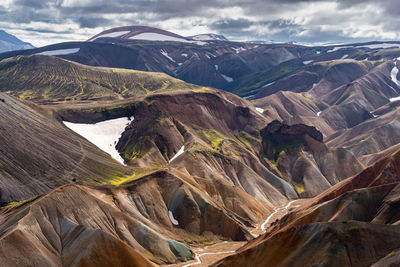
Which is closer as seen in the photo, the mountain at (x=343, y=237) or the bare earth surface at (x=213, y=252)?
the mountain at (x=343, y=237)

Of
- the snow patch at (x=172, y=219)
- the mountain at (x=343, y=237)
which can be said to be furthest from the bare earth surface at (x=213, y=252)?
the mountain at (x=343, y=237)

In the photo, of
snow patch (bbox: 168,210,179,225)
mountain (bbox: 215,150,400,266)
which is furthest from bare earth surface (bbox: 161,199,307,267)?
mountain (bbox: 215,150,400,266)

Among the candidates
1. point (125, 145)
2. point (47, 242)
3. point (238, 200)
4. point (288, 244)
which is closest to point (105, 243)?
point (47, 242)

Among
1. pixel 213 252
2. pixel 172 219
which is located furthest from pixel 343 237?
pixel 172 219

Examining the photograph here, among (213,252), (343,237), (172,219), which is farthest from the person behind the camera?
(172,219)

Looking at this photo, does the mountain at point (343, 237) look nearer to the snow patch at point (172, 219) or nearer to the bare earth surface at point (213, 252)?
the bare earth surface at point (213, 252)

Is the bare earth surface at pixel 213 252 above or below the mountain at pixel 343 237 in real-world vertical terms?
below

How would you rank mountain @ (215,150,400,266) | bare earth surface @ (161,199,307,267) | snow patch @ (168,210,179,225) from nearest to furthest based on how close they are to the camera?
1. mountain @ (215,150,400,266)
2. bare earth surface @ (161,199,307,267)
3. snow patch @ (168,210,179,225)

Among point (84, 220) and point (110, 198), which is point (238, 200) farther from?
point (84, 220)

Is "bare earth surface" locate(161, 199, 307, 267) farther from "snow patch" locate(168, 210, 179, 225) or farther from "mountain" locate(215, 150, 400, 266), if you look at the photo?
"mountain" locate(215, 150, 400, 266)

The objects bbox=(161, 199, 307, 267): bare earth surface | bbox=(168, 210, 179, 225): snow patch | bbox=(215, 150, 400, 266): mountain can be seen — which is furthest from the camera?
bbox=(168, 210, 179, 225): snow patch

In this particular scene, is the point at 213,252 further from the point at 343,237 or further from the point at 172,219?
the point at 343,237
